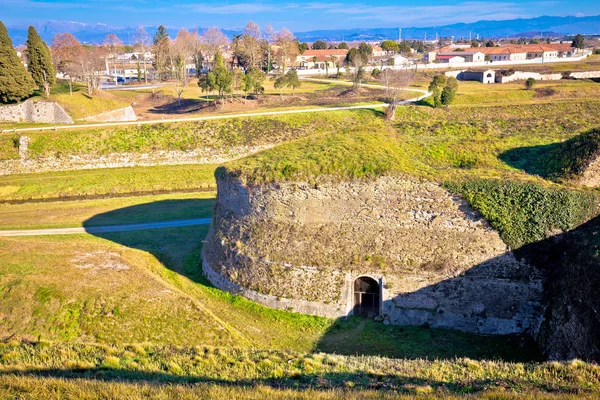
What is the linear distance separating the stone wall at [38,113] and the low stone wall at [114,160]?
25.6 ft

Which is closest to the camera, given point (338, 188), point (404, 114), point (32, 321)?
point (32, 321)

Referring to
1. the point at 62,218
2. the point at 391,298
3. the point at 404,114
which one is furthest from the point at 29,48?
the point at 391,298

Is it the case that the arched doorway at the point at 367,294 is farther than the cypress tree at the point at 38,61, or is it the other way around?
the cypress tree at the point at 38,61

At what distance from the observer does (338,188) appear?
20.5 metres

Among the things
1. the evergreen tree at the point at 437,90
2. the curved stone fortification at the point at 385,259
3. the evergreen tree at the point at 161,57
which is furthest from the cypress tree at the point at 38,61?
the curved stone fortification at the point at 385,259

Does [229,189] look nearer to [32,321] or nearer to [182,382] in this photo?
[32,321]

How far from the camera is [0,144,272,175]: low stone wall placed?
46500 mm

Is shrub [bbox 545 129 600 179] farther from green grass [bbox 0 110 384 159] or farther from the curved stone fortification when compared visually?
green grass [bbox 0 110 384 159]

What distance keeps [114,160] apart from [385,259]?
36348 mm

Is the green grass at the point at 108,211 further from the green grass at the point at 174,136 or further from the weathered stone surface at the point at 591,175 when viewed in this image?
the weathered stone surface at the point at 591,175

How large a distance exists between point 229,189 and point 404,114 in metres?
38.6

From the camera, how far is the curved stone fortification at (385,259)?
19.1 meters

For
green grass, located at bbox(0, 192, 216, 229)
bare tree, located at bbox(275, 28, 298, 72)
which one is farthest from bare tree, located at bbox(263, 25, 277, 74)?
green grass, located at bbox(0, 192, 216, 229)

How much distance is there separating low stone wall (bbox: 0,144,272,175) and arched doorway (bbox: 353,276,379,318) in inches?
1238
